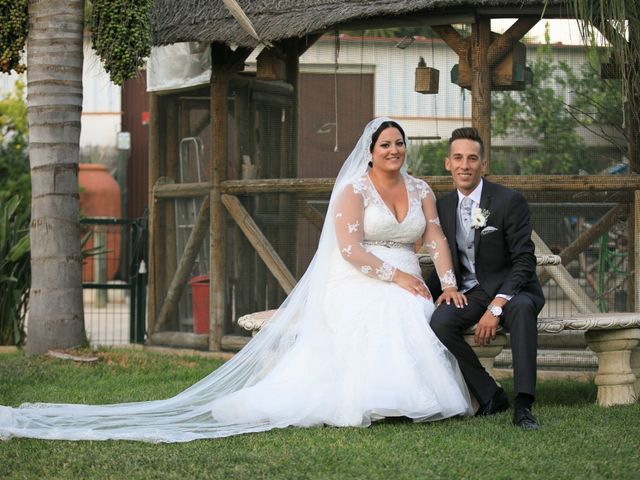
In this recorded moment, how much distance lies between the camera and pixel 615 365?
726 cm

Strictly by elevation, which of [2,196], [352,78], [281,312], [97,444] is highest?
[352,78]

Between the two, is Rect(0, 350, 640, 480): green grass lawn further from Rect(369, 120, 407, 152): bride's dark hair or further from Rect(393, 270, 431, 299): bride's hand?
Rect(369, 120, 407, 152): bride's dark hair

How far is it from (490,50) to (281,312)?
3.20 m

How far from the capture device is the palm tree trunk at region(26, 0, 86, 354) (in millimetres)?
9477

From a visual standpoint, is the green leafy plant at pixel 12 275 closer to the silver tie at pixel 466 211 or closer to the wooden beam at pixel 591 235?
the wooden beam at pixel 591 235

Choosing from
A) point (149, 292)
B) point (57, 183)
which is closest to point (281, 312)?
point (57, 183)

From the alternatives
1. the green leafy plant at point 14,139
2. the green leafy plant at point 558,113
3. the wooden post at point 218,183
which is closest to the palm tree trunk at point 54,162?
the wooden post at point 218,183

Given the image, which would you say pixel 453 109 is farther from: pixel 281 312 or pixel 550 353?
pixel 281 312

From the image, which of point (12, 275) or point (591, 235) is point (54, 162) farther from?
point (591, 235)

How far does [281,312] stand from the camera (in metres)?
7.42

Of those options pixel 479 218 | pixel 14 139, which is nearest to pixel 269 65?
pixel 479 218

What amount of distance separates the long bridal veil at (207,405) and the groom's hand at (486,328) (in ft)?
3.02

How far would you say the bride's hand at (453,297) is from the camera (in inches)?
273

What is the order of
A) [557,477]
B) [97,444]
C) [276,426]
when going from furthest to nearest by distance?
[276,426] < [97,444] < [557,477]
